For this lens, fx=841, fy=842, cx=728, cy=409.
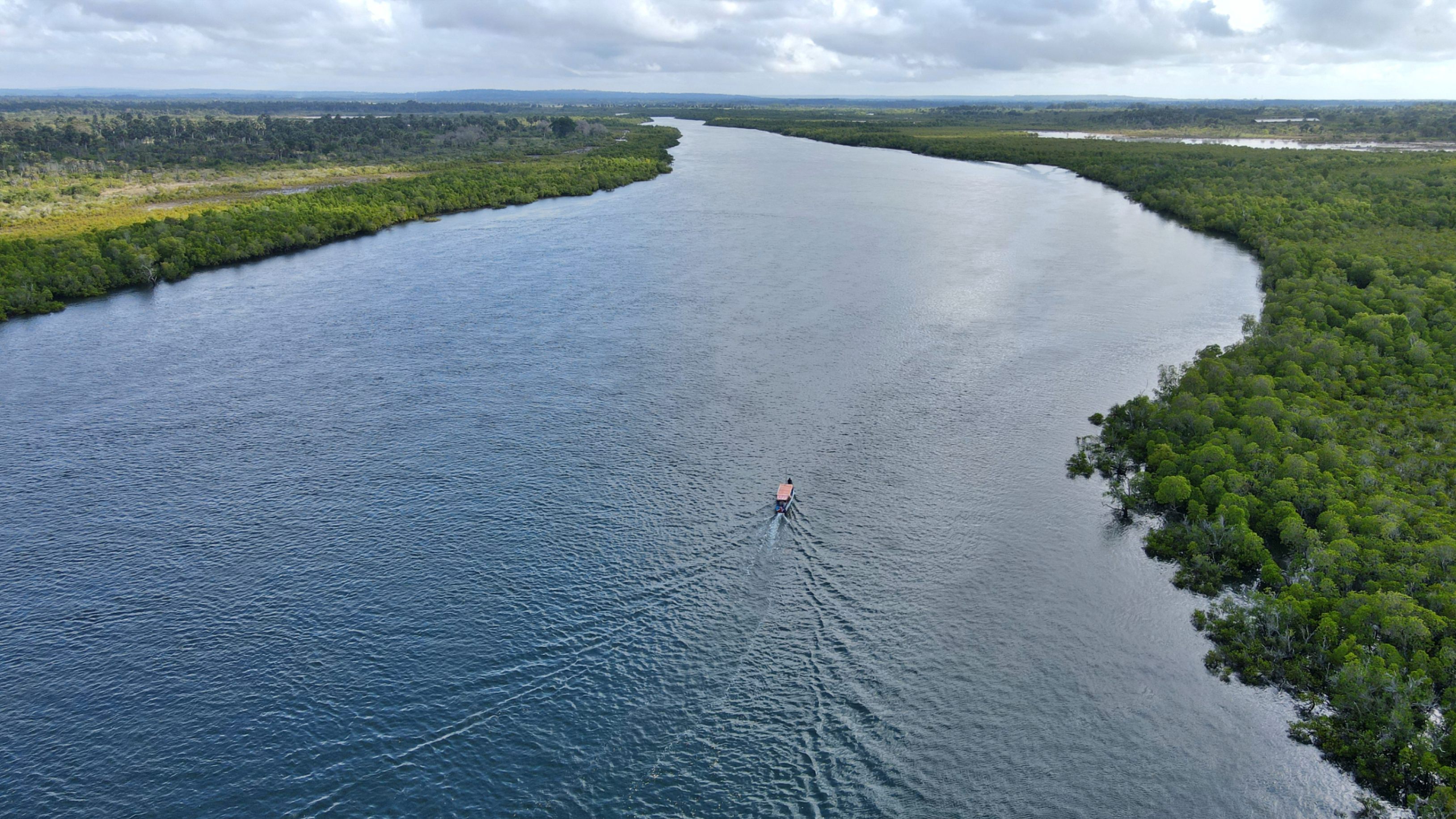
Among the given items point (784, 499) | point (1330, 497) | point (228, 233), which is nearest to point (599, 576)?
point (784, 499)

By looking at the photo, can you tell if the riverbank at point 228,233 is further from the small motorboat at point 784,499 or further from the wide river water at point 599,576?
the small motorboat at point 784,499

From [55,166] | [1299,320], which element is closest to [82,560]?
[1299,320]

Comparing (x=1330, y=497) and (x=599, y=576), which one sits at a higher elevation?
(x=1330, y=497)

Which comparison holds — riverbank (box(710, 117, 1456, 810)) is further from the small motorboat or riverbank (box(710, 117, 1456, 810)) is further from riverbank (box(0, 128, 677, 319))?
riverbank (box(0, 128, 677, 319))

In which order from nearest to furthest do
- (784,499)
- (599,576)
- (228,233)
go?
(599,576)
(784,499)
(228,233)

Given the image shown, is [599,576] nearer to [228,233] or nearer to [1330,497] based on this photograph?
[1330,497]

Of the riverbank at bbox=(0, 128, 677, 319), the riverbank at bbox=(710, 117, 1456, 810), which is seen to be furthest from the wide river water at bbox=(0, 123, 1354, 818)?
the riverbank at bbox=(0, 128, 677, 319)

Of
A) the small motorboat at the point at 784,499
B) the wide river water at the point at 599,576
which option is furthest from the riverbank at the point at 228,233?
the small motorboat at the point at 784,499

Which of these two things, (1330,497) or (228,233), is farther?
(228,233)
